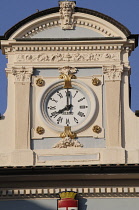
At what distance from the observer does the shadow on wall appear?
3947cm

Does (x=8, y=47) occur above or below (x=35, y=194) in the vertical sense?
above

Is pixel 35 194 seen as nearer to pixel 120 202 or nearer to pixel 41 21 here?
pixel 120 202

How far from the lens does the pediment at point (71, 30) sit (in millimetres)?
42625

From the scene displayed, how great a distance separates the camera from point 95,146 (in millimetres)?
41281

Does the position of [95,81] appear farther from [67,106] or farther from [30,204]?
[30,204]

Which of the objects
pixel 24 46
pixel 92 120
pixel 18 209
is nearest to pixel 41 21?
pixel 24 46

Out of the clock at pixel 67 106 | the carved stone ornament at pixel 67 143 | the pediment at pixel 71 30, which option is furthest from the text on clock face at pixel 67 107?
the pediment at pixel 71 30

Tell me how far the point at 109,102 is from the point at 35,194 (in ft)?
14.1

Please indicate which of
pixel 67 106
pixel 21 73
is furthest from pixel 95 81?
pixel 21 73

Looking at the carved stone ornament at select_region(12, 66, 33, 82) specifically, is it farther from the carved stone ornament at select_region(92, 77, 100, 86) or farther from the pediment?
the carved stone ornament at select_region(92, 77, 100, 86)

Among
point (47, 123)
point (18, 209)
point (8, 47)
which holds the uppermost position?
point (8, 47)

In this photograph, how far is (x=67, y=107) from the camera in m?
41.8

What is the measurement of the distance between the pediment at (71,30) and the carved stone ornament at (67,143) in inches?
147

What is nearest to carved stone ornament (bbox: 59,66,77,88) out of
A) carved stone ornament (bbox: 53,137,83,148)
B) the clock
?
the clock
